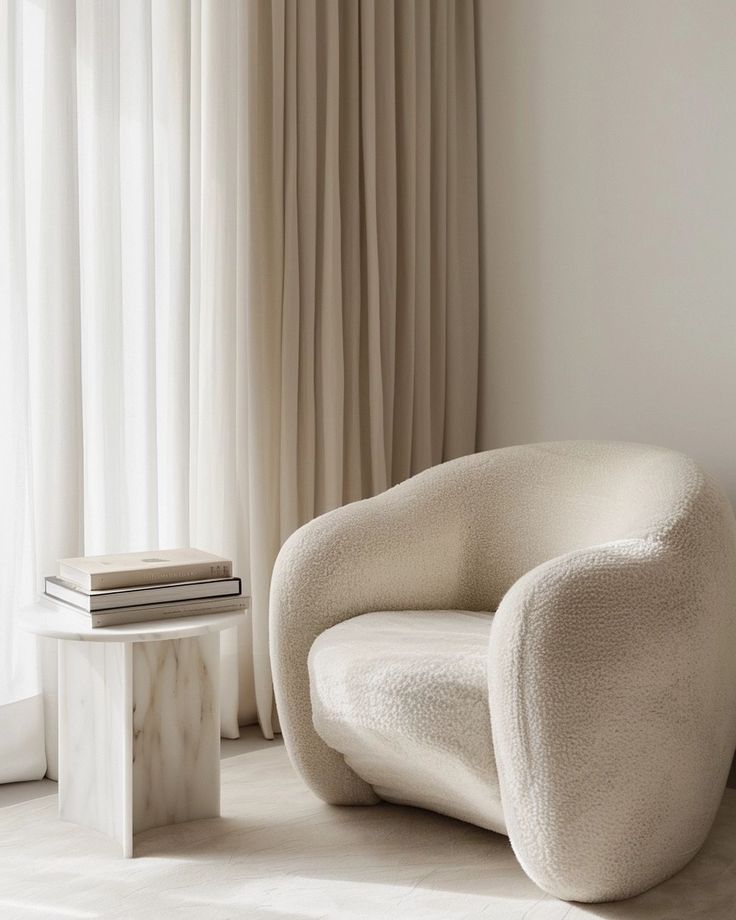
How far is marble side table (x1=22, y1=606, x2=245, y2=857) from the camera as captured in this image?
1.99m

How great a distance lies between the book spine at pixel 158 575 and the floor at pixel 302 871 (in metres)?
0.49

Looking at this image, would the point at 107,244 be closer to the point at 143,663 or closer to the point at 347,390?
the point at 347,390

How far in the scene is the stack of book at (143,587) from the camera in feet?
6.47

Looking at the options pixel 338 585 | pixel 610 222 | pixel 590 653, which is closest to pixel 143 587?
pixel 338 585

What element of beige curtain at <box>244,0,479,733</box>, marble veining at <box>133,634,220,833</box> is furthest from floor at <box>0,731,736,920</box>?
beige curtain at <box>244,0,479,733</box>

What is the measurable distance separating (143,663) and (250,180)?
127cm

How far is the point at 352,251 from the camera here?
2881mm

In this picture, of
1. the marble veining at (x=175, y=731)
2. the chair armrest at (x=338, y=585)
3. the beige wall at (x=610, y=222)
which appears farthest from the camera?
the beige wall at (x=610, y=222)

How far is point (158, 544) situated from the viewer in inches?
103

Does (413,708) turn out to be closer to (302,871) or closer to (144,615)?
(302,871)

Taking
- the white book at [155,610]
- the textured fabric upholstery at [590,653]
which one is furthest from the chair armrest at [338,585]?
the white book at [155,610]

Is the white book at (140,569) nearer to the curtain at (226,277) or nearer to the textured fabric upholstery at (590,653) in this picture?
the textured fabric upholstery at (590,653)

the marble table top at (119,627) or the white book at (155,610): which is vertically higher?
the white book at (155,610)

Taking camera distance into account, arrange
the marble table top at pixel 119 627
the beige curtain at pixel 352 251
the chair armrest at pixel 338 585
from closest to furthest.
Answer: the marble table top at pixel 119 627
the chair armrest at pixel 338 585
the beige curtain at pixel 352 251
